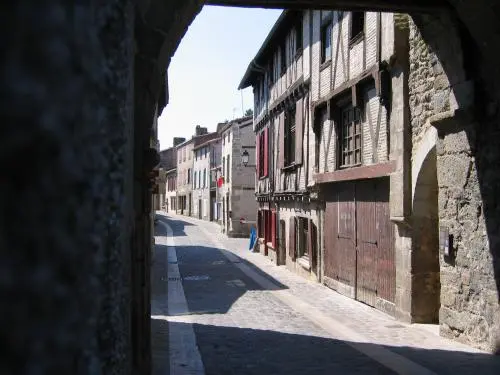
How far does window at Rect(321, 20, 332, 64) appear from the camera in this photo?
40.3 feet

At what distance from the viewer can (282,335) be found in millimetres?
7395

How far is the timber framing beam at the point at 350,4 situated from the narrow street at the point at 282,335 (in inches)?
159

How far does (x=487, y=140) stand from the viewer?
5891mm

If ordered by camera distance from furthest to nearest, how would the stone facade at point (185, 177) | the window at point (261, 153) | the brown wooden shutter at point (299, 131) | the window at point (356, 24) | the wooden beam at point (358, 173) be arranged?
1. the stone facade at point (185, 177)
2. the window at point (261, 153)
3. the brown wooden shutter at point (299, 131)
4. the window at point (356, 24)
5. the wooden beam at point (358, 173)

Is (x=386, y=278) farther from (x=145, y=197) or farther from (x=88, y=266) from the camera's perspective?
(x=88, y=266)

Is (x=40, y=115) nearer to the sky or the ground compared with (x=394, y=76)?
nearer to the ground

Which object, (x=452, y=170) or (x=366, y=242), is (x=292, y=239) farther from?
(x=452, y=170)

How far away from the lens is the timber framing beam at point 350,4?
617cm

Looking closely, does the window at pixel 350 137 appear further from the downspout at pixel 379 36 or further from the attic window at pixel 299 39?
the attic window at pixel 299 39

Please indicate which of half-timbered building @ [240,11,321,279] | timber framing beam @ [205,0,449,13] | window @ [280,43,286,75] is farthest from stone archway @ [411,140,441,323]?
window @ [280,43,286,75]

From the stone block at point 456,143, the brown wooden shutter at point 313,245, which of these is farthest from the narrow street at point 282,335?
the stone block at point 456,143

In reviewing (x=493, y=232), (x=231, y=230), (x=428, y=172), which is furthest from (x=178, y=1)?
(x=231, y=230)

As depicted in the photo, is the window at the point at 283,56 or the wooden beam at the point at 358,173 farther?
the window at the point at 283,56

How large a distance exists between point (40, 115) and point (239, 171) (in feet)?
99.0
